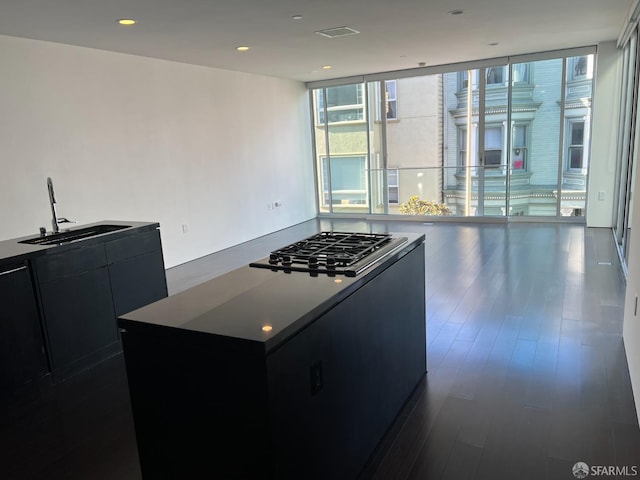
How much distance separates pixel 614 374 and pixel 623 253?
2774 mm

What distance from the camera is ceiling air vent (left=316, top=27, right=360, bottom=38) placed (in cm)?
471

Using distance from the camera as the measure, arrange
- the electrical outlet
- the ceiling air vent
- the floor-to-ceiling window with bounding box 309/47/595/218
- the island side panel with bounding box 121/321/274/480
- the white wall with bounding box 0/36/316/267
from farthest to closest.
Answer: the floor-to-ceiling window with bounding box 309/47/595/218 → the ceiling air vent → the white wall with bounding box 0/36/316/267 → the electrical outlet → the island side panel with bounding box 121/321/274/480

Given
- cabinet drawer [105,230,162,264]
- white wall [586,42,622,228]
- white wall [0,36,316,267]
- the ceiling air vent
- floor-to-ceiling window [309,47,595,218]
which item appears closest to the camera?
cabinet drawer [105,230,162,264]

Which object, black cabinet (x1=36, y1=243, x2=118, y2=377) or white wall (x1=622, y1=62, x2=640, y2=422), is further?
black cabinet (x1=36, y1=243, x2=118, y2=377)

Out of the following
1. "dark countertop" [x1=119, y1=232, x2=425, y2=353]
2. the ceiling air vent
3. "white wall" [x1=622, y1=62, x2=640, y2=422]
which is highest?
the ceiling air vent

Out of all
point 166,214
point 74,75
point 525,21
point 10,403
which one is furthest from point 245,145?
point 10,403

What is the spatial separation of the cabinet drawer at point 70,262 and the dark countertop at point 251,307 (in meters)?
1.57

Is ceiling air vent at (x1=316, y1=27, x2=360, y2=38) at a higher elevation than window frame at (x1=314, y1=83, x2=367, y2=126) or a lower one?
higher

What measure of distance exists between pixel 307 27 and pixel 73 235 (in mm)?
2799

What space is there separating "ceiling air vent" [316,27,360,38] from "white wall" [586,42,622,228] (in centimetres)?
394

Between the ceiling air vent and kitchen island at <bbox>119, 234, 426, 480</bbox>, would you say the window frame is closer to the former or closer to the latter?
the ceiling air vent

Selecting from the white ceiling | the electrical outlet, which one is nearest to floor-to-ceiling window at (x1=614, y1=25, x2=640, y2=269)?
the white ceiling

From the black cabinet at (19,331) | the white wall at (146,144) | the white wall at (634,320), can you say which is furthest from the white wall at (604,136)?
the black cabinet at (19,331)

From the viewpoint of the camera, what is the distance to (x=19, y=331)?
2920 mm
